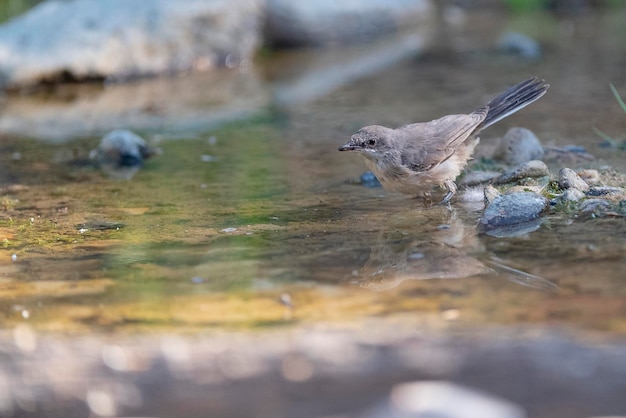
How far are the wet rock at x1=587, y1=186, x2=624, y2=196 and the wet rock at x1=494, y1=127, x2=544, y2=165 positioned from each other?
1071 mm

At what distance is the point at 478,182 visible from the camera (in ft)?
21.2

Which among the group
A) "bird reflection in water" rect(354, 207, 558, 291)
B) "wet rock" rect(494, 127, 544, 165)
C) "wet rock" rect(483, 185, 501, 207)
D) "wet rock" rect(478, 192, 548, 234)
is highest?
"wet rock" rect(494, 127, 544, 165)

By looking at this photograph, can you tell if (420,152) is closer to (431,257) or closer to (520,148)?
(520,148)

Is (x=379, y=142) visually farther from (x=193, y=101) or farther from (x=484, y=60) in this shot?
(x=484, y=60)

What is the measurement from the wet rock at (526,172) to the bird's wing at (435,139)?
16.8 inches

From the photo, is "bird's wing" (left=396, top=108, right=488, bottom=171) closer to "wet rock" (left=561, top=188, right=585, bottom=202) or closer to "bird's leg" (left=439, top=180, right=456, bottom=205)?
"bird's leg" (left=439, top=180, right=456, bottom=205)

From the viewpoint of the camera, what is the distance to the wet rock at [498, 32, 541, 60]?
11859 millimetres

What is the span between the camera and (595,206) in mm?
5379

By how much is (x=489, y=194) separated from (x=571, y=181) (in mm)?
528

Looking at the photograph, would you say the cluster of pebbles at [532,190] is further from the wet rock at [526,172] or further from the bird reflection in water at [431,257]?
the bird reflection in water at [431,257]

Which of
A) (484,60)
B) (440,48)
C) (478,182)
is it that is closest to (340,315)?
(478,182)

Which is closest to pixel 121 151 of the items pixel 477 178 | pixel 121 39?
pixel 477 178

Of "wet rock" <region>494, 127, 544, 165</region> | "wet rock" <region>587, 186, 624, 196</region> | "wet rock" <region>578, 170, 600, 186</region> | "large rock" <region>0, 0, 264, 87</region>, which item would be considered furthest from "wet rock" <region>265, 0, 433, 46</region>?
"wet rock" <region>587, 186, 624, 196</region>

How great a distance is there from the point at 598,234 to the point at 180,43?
8.53 m
